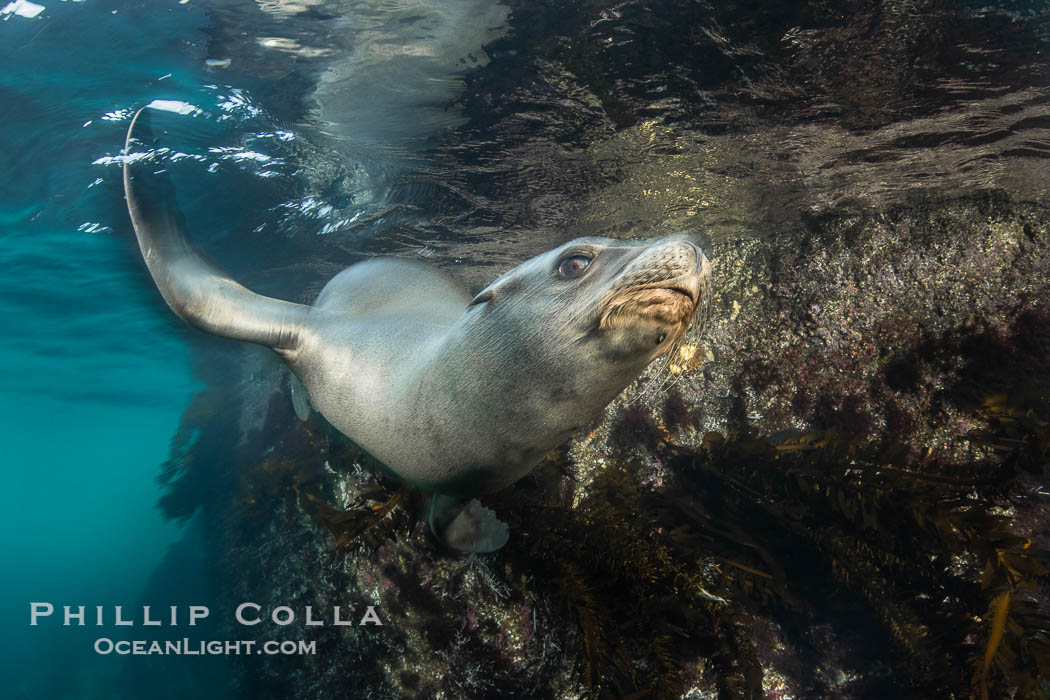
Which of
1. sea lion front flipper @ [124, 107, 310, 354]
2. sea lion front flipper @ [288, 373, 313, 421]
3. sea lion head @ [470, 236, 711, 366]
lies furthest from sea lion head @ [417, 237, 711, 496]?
sea lion front flipper @ [288, 373, 313, 421]

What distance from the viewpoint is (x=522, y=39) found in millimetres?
3842

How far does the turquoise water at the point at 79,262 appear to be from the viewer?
4582 mm

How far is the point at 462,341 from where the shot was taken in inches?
81.7

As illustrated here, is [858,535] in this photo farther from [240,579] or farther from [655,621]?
[240,579]

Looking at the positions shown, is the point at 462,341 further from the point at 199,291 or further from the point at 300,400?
the point at 300,400

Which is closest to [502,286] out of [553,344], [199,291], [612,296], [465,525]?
[553,344]

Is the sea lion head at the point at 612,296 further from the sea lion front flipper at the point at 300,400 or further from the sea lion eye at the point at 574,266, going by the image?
the sea lion front flipper at the point at 300,400

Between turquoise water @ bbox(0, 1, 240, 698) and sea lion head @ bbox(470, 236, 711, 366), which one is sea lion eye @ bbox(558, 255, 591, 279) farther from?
turquoise water @ bbox(0, 1, 240, 698)

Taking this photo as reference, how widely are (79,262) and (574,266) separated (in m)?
13.1

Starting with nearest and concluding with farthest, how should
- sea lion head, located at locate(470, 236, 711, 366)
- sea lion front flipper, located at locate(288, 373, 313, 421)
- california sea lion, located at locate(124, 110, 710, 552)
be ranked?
sea lion head, located at locate(470, 236, 711, 366) → california sea lion, located at locate(124, 110, 710, 552) → sea lion front flipper, located at locate(288, 373, 313, 421)

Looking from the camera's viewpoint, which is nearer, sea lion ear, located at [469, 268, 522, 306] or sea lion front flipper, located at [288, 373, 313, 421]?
sea lion ear, located at [469, 268, 522, 306]

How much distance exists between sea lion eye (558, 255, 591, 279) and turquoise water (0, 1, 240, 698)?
4.50 metres

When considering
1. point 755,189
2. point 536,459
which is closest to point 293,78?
point 536,459

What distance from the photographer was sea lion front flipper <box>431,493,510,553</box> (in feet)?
9.98
